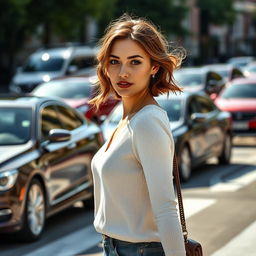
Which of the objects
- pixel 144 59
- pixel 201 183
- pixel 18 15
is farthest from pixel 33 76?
pixel 144 59

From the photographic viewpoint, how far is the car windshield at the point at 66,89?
1977 cm

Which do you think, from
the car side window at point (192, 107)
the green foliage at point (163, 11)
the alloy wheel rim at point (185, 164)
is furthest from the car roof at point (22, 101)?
the green foliage at point (163, 11)

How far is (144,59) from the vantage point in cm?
351

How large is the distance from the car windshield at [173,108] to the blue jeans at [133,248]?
10.7m

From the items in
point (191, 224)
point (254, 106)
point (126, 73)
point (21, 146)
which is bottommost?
point (254, 106)

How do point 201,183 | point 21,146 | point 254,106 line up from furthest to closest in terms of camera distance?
point 254,106 → point 201,183 → point 21,146

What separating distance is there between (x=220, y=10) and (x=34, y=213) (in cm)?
6162

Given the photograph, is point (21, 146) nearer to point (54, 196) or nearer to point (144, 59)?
point (54, 196)

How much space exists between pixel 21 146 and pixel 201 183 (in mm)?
4683

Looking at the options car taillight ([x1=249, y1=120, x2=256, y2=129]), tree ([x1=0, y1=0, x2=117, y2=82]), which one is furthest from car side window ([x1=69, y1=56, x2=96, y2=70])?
car taillight ([x1=249, y1=120, x2=256, y2=129])

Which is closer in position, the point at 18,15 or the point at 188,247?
the point at 188,247

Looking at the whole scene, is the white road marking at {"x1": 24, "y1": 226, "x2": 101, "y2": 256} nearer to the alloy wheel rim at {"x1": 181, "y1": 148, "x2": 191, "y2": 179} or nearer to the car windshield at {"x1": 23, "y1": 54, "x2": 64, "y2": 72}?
the alloy wheel rim at {"x1": 181, "y1": 148, "x2": 191, "y2": 179}

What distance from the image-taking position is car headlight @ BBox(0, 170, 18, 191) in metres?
8.36

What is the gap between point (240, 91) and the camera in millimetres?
20656
